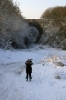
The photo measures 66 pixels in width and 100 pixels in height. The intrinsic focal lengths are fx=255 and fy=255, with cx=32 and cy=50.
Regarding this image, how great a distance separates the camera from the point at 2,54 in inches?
1329

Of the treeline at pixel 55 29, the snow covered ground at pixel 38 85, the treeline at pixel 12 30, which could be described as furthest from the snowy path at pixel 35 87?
the treeline at pixel 55 29

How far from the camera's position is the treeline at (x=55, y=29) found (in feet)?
181

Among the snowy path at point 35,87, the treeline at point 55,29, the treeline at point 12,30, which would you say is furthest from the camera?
the treeline at point 55,29

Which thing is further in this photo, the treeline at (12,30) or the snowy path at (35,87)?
the treeline at (12,30)

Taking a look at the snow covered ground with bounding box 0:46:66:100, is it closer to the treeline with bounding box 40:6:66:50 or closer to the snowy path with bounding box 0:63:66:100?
the snowy path with bounding box 0:63:66:100

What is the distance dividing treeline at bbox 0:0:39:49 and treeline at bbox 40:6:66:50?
4.52m

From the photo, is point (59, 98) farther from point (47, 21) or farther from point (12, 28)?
point (47, 21)

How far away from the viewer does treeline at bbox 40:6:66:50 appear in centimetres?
5519

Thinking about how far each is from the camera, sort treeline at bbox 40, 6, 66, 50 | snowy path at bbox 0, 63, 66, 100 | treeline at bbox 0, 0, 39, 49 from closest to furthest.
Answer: snowy path at bbox 0, 63, 66, 100, treeline at bbox 0, 0, 39, 49, treeline at bbox 40, 6, 66, 50

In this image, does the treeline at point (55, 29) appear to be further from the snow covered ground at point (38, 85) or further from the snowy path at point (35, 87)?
the snowy path at point (35, 87)

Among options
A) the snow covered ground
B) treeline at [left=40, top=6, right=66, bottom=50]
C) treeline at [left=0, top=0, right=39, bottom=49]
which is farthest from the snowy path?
treeline at [left=40, top=6, right=66, bottom=50]

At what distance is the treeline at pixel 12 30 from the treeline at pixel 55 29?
4.52m

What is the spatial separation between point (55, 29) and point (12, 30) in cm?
1775

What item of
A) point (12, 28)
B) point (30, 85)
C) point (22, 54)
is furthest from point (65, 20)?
point (30, 85)
